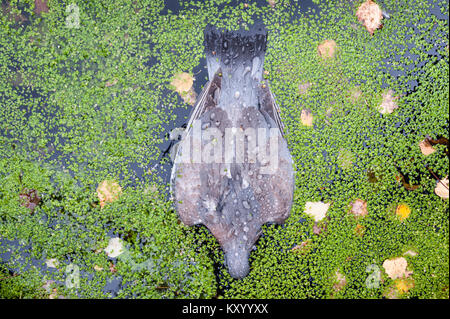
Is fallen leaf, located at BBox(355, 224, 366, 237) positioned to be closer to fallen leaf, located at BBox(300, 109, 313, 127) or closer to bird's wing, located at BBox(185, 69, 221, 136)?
fallen leaf, located at BBox(300, 109, 313, 127)

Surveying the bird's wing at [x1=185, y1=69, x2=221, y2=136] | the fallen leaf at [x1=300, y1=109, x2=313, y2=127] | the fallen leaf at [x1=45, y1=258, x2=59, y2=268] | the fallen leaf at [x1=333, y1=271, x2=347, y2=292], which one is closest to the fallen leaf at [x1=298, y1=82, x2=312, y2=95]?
the fallen leaf at [x1=300, y1=109, x2=313, y2=127]

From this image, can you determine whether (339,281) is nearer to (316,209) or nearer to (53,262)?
(316,209)

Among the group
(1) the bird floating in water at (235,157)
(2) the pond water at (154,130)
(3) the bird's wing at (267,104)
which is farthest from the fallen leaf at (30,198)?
(3) the bird's wing at (267,104)

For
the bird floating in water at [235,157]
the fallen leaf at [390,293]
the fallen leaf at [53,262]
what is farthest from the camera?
the fallen leaf at [390,293]

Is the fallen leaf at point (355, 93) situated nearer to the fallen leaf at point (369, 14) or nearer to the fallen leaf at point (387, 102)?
the fallen leaf at point (387, 102)

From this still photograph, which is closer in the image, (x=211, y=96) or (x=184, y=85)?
(x=211, y=96)

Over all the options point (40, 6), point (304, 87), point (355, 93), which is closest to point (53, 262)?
point (40, 6)

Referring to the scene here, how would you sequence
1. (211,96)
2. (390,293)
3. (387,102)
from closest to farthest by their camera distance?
(211,96) < (387,102) < (390,293)
